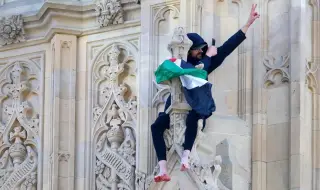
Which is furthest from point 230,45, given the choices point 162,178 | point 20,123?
point 20,123

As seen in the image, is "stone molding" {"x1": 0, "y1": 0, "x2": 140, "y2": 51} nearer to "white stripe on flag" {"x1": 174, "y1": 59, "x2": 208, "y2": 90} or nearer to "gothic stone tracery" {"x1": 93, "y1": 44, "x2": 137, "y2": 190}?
"gothic stone tracery" {"x1": 93, "y1": 44, "x2": 137, "y2": 190}

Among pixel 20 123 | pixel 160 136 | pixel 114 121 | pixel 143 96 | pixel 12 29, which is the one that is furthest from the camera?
pixel 12 29

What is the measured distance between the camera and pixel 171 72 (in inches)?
577

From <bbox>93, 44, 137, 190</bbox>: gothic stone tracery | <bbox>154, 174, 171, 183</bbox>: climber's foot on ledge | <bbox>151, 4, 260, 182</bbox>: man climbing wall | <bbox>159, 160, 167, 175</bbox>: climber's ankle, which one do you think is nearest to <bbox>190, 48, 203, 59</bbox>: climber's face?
<bbox>151, 4, 260, 182</bbox>: man climbing wall

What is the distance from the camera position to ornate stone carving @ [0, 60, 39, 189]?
16734 millimetres

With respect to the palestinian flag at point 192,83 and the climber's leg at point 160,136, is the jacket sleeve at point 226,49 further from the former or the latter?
the climber's leg at point 160,136

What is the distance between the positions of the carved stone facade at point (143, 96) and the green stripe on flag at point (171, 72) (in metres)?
0.11

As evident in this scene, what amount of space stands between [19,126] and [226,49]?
290 cm

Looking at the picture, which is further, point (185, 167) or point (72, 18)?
point (72, 18)

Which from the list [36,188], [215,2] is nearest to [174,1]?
[215,2]

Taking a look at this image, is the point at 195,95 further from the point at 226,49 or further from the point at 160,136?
the point at 226,49

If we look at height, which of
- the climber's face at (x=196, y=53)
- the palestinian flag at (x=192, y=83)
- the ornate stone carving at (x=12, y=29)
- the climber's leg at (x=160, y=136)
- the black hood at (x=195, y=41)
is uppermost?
the ornate stone carving at (x=12, y=29)

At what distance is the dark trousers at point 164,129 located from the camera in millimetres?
14578

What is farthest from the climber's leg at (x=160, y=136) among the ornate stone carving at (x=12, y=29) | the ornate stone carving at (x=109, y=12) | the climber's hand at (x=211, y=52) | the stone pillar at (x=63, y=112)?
the ornate stone carving at (x=12, y=29)
